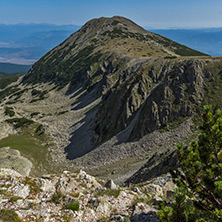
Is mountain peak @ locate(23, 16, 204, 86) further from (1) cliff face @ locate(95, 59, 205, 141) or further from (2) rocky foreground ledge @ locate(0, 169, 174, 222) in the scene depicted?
(2) rocky foreground ledge @ locate(0, 169, 174, 222)

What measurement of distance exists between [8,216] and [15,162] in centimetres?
4244

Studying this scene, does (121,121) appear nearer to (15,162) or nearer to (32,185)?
(15,162)

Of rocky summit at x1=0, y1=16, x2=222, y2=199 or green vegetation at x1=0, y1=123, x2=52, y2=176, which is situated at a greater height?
rocky summit at x1=0, y1=16, x2=222, y2=199

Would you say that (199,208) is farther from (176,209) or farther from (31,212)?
(31,212)

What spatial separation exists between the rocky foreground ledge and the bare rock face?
109ft

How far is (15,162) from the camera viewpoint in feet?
161

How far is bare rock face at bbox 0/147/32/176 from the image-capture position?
4590 centimetres

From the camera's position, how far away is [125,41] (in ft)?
449

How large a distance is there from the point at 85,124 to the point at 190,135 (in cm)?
4094

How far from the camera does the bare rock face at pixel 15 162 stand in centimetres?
4590

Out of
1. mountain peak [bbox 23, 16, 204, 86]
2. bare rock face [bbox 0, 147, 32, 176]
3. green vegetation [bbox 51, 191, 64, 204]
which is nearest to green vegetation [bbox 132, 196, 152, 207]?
green vegetation [bbox 51, 191, 64, 204]

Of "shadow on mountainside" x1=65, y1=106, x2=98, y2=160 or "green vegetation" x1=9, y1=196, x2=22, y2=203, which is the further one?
"shadow on mountainside" x1=65, y1=106, x2=98, y2=160

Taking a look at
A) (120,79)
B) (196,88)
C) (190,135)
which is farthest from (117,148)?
(120,79)

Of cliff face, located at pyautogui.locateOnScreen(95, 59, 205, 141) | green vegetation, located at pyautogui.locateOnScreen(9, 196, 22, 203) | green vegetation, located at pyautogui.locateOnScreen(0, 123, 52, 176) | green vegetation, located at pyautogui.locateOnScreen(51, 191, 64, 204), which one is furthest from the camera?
green vegetation, located at pyautogui.locateOnScreen(0, 123, 52, 176)
